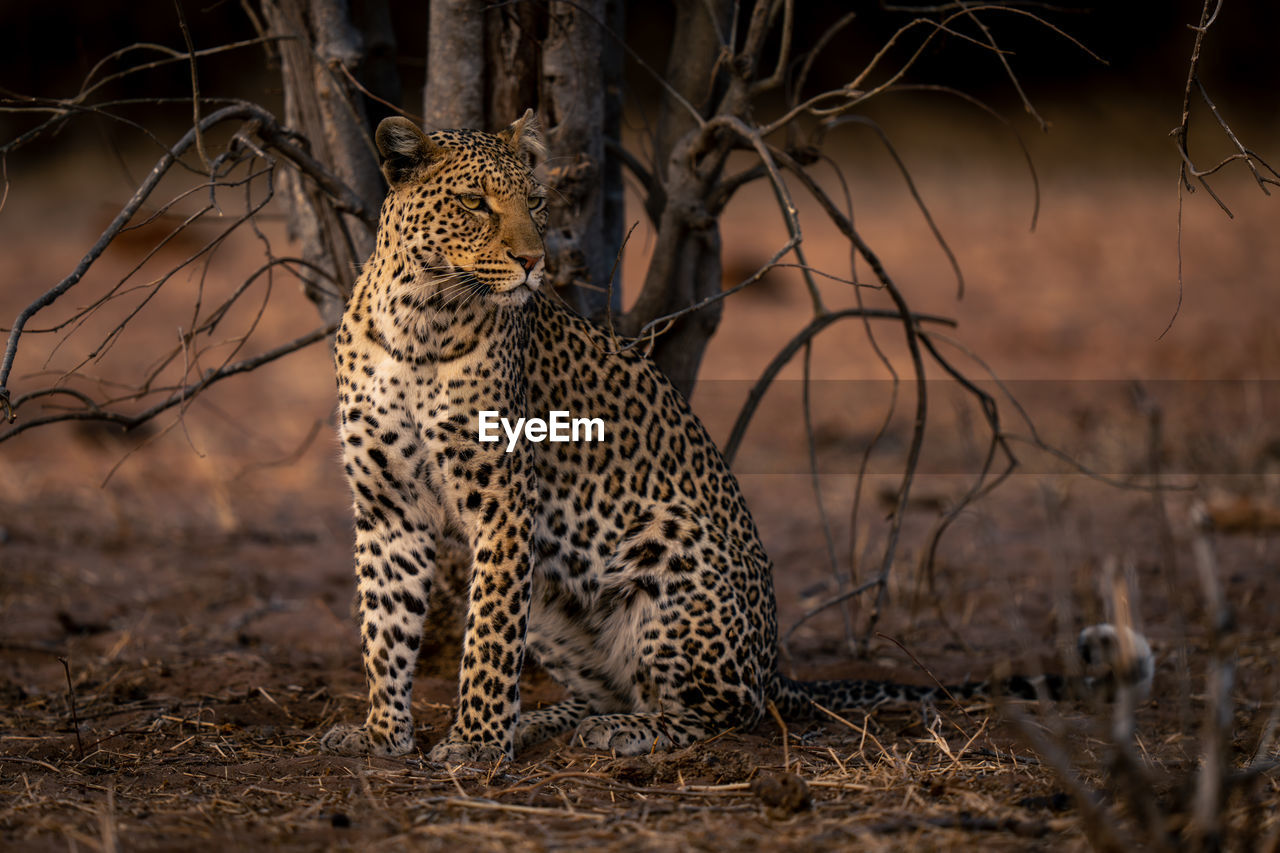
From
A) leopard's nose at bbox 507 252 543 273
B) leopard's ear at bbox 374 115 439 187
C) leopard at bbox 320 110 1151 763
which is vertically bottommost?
leopard at bbox 320 110 1151 763

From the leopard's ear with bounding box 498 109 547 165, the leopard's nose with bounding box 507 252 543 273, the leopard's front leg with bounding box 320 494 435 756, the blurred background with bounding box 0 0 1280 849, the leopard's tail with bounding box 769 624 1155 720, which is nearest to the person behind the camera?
the leopard's nose with bounding box 507 252 543 273

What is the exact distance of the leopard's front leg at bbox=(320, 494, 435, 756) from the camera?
3963mm

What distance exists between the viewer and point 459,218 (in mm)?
3803

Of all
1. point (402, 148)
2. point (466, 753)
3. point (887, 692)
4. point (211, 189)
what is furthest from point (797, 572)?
point (211, 189)

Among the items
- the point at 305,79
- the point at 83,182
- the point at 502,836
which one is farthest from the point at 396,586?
the point at 83,182

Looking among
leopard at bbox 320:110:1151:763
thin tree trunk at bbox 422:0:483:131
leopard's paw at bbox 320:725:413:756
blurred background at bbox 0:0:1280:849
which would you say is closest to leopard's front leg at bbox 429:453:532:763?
leopard at bbox 320:110:1151:763

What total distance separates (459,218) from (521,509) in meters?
0.94

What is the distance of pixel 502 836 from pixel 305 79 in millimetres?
3190

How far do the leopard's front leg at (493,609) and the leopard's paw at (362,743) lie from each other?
0.17m

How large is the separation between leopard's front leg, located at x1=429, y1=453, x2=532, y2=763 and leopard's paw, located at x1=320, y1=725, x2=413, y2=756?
0.17 m

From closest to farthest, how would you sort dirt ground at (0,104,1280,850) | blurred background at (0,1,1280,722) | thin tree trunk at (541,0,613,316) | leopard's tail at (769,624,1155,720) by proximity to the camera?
dirt ground at (0,104,1280,850), leopard's tail at (769,624,1155,720), thin tree trunk at (541,0,613,316), blurred background at (0,1,1280,722)

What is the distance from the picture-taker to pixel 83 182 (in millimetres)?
17781

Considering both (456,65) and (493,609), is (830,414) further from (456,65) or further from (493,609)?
(493,609)

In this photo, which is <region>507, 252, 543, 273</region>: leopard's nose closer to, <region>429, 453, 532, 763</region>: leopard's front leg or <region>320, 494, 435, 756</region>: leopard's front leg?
<region>429, 453, 532, 763</region>: leopard's front leg
